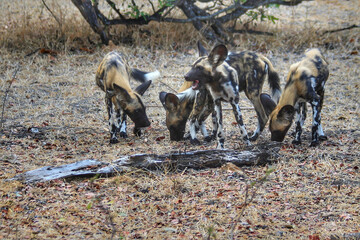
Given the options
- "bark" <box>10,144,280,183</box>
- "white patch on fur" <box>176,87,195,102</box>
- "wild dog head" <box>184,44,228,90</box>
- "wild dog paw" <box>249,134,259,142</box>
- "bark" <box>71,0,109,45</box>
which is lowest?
"wild dog paw" <box>249,134,259,142</box>

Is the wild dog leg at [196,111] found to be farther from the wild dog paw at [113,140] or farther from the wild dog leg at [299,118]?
the wild dog leg at [299,118]

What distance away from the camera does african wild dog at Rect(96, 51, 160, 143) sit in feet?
18.6

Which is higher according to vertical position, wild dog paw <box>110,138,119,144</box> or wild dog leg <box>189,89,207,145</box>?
wild dog leg <box>189,89,207,145</box>

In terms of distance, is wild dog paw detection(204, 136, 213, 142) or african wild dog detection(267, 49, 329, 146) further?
wild dog paw detection(204, 136, 213, 142)

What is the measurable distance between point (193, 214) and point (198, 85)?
6.43 feet

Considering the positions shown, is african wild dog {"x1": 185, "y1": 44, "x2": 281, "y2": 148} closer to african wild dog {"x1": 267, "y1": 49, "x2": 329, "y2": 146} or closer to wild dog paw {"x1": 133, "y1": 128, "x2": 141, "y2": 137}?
african wild dog {"x1": 267, "y1": 49, "x2": 329, "y2": 146}

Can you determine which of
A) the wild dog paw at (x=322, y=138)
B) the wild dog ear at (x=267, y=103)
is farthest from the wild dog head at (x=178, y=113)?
the wild dog paw at (x=322, y=138)

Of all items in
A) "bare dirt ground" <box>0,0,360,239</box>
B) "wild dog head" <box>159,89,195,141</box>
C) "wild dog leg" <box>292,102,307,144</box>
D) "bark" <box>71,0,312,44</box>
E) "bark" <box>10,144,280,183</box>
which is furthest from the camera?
"bark" <box>71,0,312,44</box>

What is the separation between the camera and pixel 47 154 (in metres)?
4.99

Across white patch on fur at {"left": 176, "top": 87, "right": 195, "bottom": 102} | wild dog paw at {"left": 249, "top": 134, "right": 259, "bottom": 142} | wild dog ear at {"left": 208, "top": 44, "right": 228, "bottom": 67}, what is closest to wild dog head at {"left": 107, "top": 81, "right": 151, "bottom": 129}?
white patch on fur at {"left": 176, "top": 87, "right": 195, "bottom": 102}

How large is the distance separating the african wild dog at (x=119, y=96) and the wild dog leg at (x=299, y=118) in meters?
1.72

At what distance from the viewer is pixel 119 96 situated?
565 cm

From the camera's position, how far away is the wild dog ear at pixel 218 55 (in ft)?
16.1

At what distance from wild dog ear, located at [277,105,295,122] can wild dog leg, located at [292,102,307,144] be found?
267mm
